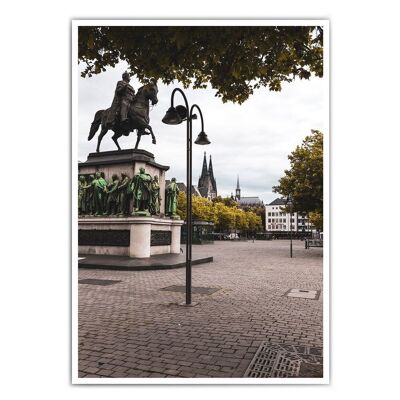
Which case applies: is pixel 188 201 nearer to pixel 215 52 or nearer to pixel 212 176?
pixel 215 52

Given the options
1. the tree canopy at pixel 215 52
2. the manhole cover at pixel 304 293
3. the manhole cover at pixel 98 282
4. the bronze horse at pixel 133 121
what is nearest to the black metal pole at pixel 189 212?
the tree canopy at pixel 215 52

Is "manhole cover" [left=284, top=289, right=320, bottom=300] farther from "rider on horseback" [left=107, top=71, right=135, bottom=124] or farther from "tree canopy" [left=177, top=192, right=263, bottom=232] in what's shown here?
"tree canopy" [left=177, top=192, right=263, bottom=232]

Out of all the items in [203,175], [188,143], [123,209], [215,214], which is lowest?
[215,214]

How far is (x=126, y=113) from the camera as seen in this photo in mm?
19344

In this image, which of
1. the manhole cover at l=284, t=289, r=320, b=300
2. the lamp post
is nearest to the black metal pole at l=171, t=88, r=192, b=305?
the lamp post

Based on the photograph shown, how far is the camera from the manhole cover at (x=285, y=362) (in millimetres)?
4383

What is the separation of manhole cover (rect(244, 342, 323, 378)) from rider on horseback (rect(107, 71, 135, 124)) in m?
15.9

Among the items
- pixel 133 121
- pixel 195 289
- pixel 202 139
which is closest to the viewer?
pixel 202 139

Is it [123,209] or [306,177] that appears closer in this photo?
[123,209]

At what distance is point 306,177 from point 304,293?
53.7 ft

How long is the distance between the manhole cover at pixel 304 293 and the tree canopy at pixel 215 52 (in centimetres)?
516

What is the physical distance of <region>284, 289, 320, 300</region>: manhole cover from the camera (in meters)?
9.29

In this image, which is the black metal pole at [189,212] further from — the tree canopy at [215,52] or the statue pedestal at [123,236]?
the statue pedestal at [123,236]

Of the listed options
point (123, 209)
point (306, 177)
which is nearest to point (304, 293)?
point (123, 209)
